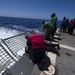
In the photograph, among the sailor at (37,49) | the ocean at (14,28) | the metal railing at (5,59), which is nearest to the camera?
the metal railing at (5,59)

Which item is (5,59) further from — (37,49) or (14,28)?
(14,28)

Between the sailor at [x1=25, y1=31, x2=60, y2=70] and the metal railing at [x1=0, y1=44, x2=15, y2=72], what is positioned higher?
the sailor at [x1=25, y1=31, x2=60, y2=70]

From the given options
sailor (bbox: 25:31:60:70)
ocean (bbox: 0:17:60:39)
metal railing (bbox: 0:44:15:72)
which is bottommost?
A: ocean (bbox: 0:17:60:39)

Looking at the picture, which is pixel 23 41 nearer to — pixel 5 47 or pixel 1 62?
pixel 5 47

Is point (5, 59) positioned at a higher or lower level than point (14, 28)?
higher

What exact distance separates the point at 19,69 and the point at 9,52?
5.18 feet

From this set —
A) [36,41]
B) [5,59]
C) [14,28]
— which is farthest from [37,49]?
[14,28]

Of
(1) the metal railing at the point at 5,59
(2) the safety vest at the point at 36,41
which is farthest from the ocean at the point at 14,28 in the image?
(2) the safety vest at the point at 36,41

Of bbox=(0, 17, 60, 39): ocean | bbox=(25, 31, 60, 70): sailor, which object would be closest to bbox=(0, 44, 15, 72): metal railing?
bbox=(25, 31, 60, 70): sailor

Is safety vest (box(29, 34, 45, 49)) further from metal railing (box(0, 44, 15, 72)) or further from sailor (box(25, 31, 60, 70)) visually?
metal railing (box(0, 44, 15, 72))

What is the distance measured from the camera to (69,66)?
18.4 ft

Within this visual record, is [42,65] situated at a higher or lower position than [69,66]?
higher

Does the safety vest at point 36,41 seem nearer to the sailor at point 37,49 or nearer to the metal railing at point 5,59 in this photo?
the sailor at point 37,49

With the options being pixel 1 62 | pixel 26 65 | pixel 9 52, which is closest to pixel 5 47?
pixel 9 52
